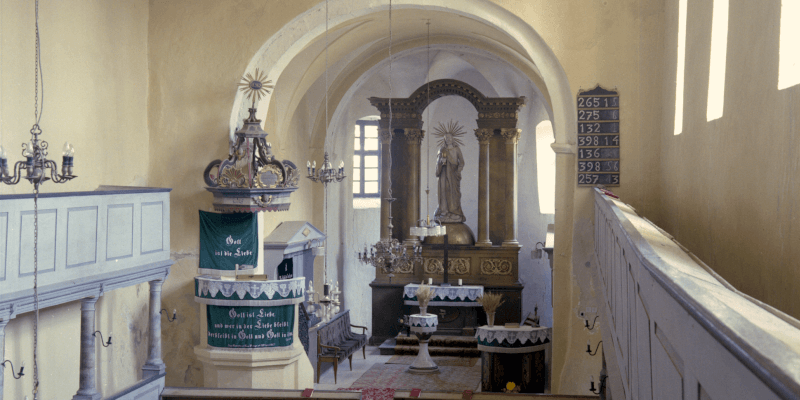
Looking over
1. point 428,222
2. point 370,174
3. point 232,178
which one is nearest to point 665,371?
point 232,178

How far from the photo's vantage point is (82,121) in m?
10.1

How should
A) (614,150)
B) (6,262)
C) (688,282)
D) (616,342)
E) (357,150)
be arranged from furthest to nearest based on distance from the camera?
(357,150) → (614,150) → (6,262) → (616,342) → (688,282)

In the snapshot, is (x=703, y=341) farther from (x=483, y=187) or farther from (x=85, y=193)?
(x=483, y=187)

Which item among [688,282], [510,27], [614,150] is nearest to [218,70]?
[510,27]

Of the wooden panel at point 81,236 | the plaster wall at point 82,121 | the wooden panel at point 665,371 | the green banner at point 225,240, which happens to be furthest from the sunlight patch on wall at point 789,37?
the green banner at point 225,240

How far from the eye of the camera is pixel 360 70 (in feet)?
58.0

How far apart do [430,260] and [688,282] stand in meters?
16.0

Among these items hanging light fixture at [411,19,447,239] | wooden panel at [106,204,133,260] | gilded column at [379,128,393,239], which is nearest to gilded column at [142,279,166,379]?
wooden panel at [106,204,133,260]

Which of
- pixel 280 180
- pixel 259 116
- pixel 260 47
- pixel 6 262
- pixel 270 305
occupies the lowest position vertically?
pixel 270 305

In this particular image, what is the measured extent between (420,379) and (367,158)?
7.78 meters

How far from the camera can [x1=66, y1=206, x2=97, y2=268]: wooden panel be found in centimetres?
810

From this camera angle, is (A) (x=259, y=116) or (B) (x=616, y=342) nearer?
(B) (x=616, y=342)

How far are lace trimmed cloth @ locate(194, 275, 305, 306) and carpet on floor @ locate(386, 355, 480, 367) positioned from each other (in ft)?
17.6

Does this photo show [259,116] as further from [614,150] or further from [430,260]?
[430,260]
